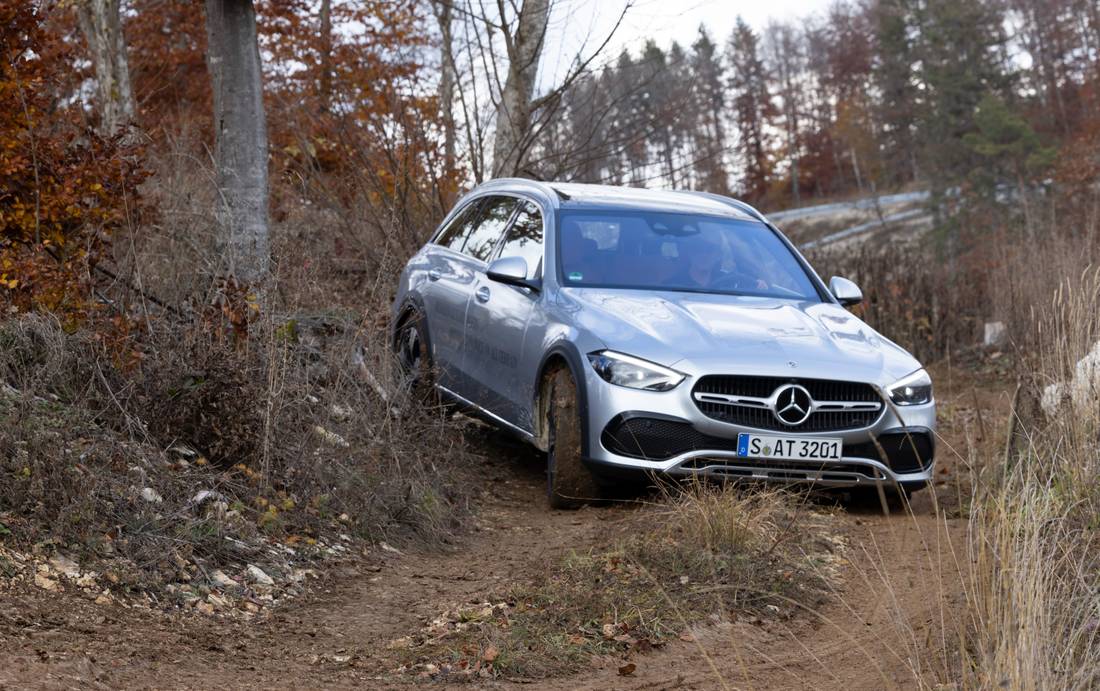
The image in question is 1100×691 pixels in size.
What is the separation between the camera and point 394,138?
12.4 metres

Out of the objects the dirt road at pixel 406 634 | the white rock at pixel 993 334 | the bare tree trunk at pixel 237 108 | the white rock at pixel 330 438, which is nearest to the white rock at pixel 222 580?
the dirt road at pixel 406 634

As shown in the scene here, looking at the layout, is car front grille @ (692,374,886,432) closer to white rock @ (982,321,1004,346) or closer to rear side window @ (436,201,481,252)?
rear side window @ (436,201,481,252)

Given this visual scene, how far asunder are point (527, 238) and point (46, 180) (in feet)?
9.11

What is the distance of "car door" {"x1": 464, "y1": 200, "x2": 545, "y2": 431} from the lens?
7.66m

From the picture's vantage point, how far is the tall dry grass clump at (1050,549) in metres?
3.45

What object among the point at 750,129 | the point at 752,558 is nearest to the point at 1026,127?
the point at 750,129

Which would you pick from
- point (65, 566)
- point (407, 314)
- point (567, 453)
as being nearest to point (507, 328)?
point (567, 453)

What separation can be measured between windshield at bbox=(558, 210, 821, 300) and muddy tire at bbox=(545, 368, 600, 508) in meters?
0.86

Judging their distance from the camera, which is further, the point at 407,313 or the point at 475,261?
the point at 407,313

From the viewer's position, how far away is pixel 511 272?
7.59 meters

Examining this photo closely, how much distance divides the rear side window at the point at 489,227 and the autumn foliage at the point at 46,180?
7.47 feet

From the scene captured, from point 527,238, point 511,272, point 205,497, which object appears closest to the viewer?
point 205,497

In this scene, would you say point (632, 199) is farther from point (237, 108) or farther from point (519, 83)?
point (519, 83)

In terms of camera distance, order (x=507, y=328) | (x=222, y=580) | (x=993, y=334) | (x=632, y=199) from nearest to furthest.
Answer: (x=222, y=580), (x=507, y=328), (x=632, y=199), (x=993, y=334)
